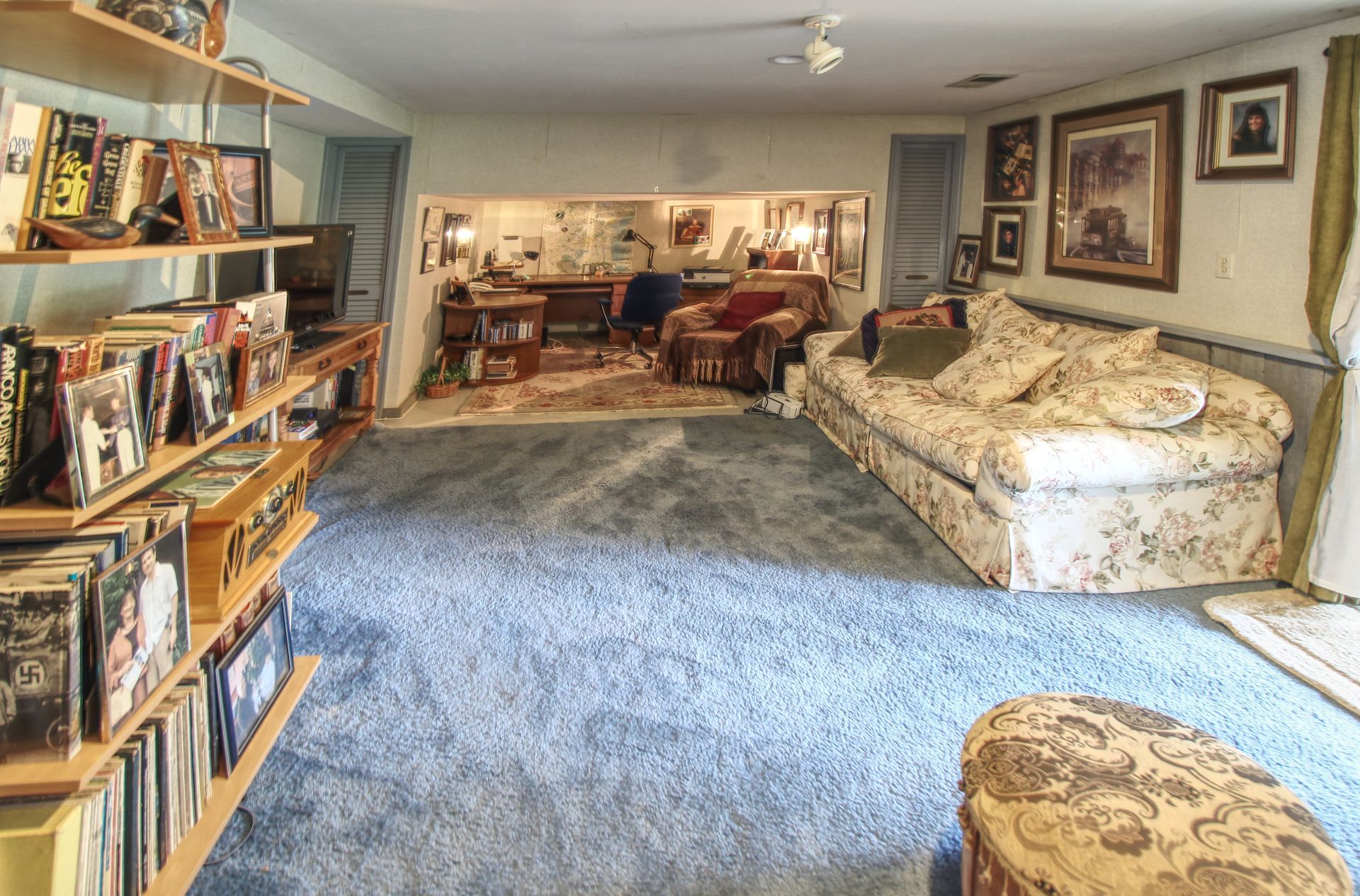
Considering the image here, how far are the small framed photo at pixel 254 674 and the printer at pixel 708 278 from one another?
698cm

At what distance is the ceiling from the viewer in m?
2.84

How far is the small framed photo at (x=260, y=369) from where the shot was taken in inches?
74.5

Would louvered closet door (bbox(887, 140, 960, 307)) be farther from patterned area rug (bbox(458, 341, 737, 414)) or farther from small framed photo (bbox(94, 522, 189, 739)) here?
small framed photo (bbox(94, 522, 189, 739))

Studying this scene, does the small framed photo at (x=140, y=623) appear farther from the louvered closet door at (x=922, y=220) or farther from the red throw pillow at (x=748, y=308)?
the red throw pillow at (x=748, y=308)

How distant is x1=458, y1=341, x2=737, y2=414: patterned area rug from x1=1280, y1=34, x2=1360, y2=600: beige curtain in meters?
3.64

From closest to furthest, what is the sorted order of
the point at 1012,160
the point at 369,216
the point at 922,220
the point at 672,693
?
1. the point at 672,693
2. the point at 1012,160
3. the point at 369,216
4. the point at 922,220

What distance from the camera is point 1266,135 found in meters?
3.18

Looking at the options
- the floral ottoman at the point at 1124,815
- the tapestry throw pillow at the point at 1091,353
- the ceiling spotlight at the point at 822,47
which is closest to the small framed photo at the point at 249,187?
the ceiling spotlight at the point at 822,47

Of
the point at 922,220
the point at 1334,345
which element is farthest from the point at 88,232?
the point at 922,220

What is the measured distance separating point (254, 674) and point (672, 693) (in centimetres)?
108

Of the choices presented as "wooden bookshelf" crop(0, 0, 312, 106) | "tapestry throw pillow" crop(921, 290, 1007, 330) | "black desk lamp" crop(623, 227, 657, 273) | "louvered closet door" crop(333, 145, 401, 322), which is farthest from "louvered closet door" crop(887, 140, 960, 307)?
"wooden bookshelf" crop(0, 0, 312, 106)

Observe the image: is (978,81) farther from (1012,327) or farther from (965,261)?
(965,261)

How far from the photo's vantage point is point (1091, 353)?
3660mm

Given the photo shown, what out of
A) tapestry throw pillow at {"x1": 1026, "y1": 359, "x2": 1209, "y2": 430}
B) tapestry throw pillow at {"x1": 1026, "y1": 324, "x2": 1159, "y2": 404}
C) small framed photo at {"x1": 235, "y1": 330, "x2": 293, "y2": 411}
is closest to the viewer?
small framed photo at {"x1": 235, "y1": 330, "x2": 293, "y2": 411}
